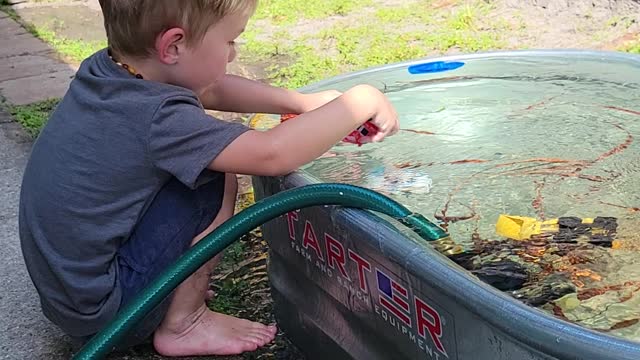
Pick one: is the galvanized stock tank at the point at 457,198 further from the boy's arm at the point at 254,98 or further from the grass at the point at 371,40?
the grass at the point at 371,40

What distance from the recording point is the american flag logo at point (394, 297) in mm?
1398

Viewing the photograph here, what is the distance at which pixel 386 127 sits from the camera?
5.79ft

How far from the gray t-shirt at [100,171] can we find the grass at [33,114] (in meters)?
1.71

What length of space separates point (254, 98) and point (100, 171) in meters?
0.48

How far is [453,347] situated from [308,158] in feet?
1.71

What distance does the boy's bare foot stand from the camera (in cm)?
191

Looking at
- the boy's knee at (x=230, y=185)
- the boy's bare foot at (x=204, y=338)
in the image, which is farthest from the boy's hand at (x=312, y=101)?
the boy's bare foot at (x=204, y=338)

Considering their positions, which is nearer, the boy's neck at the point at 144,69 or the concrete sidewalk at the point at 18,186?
the boy's neck at the point at 144,69

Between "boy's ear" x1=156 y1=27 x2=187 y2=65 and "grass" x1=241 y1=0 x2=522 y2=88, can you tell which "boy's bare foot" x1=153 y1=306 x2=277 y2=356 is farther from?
"grass" x1=241 y1=0 x2=522 y2=88

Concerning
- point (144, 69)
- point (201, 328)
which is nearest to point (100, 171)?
point (144, 69)

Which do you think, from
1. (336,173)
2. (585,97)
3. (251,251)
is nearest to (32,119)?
(251,251)

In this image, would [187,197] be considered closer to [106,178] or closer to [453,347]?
[106,178]

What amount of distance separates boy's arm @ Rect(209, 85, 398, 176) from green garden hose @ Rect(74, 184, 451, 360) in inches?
4.0

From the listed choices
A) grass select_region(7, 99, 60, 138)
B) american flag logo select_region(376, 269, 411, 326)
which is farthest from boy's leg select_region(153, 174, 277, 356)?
grass select_region(7, 99, 60, 138)
